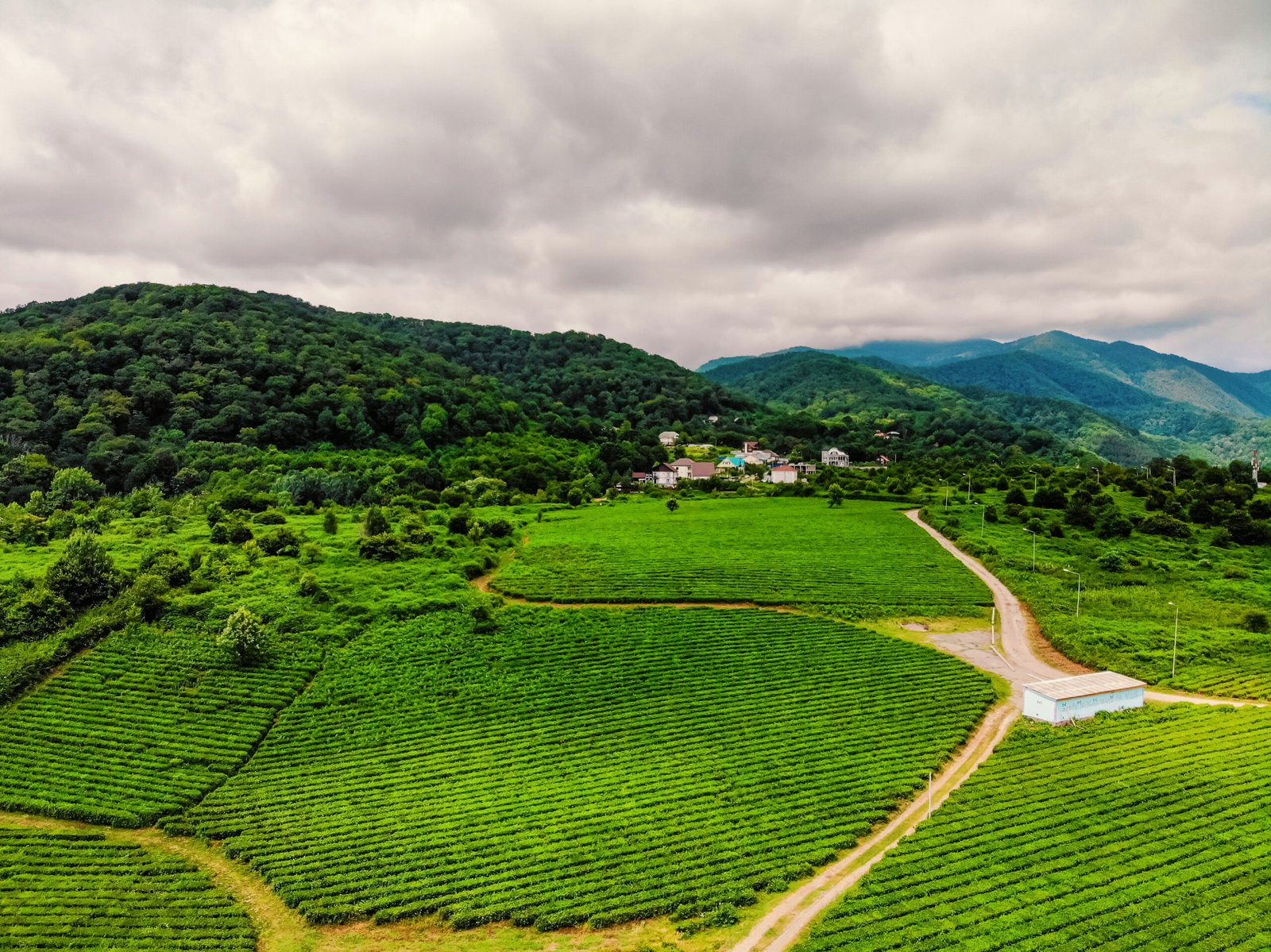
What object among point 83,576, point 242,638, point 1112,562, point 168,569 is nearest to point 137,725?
point 242,638

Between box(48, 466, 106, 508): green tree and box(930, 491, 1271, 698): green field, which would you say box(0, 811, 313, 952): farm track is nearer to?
box(930, 491, 1271, 698): green field

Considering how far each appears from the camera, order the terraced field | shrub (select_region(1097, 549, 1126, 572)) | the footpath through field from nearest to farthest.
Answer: the footpath through field → the terraced field → shrub (select_region(1097, 549, 1126, 572))

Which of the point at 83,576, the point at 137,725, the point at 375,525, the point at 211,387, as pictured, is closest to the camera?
the point at 137,725

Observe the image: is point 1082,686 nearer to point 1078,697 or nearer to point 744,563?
point 1078,697

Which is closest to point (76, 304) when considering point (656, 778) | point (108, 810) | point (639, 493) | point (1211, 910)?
point (639, 493)

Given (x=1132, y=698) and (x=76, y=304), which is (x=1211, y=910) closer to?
(x=1132, y=698)

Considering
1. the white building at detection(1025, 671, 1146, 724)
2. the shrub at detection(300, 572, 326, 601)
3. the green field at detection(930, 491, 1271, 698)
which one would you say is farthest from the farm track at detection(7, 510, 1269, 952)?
the shrub at detection(300, 572, 326, 601)
